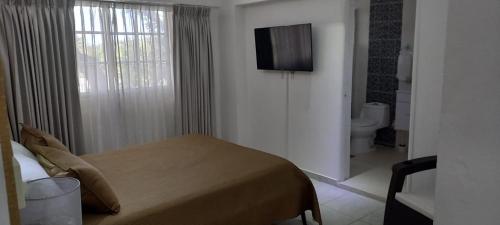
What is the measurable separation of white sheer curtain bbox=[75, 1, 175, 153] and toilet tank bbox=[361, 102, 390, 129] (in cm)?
281

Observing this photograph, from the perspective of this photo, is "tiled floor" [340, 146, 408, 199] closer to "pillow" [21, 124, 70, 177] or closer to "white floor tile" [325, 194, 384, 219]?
"white floor tile" [325, 194, 384, 219]

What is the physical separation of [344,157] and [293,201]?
4.24 ft

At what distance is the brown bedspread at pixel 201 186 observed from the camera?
81.1 inches

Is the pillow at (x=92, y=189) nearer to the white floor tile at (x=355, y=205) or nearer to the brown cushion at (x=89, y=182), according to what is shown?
the brown cushion at (x=89, y=182)

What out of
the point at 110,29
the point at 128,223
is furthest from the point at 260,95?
the point at 128,223

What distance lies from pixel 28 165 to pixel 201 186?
984 millimetres

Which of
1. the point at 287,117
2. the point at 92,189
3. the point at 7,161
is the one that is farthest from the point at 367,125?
the point at 7,161

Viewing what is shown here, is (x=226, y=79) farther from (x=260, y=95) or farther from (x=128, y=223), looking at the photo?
(x=128, y=223)

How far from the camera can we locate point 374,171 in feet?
13.6

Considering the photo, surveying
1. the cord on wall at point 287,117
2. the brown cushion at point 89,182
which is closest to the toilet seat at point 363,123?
the cord on wall at point 287,117

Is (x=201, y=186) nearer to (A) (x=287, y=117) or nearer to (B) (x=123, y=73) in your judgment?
(B) (x=123, y=73)

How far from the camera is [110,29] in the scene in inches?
141

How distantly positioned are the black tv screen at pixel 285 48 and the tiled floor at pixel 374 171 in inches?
51.5

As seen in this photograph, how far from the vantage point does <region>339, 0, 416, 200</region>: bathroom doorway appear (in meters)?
4.77
